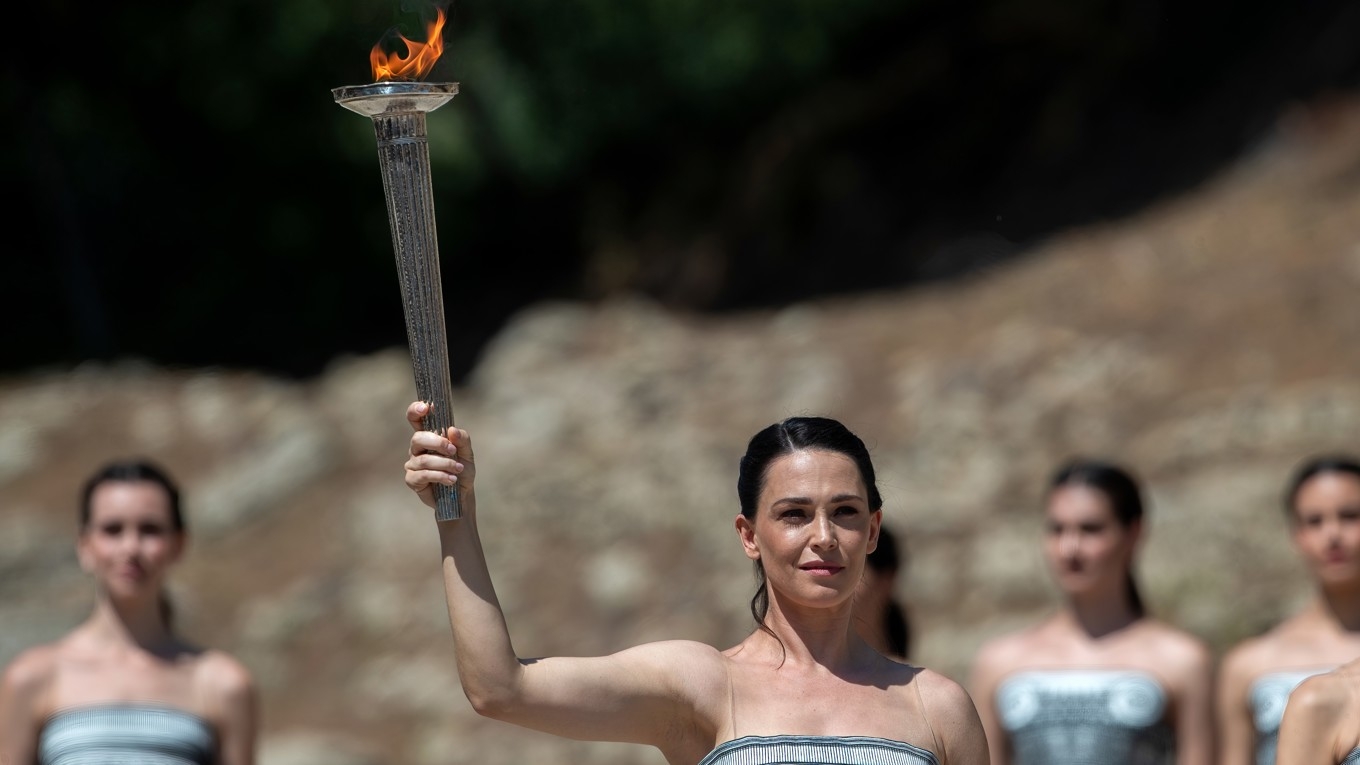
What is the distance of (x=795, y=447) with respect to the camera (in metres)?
2.91

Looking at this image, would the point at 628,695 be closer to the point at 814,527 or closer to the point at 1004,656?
the point at 814,527

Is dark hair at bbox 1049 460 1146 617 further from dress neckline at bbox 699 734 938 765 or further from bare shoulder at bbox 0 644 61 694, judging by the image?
bare shoulder at bbox 0 644 61 694

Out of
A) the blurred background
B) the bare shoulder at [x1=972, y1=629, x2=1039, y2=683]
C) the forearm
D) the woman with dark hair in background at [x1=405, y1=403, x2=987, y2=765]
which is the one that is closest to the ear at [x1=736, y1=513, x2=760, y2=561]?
the woman with dark hair in background at [x1=405, y1=403, x2=987, y2=765]

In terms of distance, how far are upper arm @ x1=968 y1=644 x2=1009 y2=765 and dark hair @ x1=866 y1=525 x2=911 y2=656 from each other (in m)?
0.22

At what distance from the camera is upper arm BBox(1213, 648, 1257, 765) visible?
4.48 m

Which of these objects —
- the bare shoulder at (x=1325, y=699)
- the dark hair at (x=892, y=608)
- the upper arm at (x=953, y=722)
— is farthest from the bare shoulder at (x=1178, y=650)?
the upper arm at (x=953, y=722)

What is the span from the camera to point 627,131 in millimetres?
13602

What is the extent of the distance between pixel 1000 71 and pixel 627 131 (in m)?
3.37

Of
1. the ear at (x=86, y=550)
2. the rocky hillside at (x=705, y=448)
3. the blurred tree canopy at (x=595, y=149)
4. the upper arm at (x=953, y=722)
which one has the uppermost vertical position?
the blurred tree canopy at (x=595, y=149)

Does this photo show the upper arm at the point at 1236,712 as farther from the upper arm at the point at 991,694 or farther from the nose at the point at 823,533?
the nose at the point at 823,533

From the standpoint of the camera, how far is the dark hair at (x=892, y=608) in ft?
14.8

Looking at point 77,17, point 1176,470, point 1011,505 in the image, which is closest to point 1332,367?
point 1176,470

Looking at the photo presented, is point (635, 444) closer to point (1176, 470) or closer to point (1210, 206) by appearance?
point (1176, 470)

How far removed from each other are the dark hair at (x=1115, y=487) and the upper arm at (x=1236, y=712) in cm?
30
